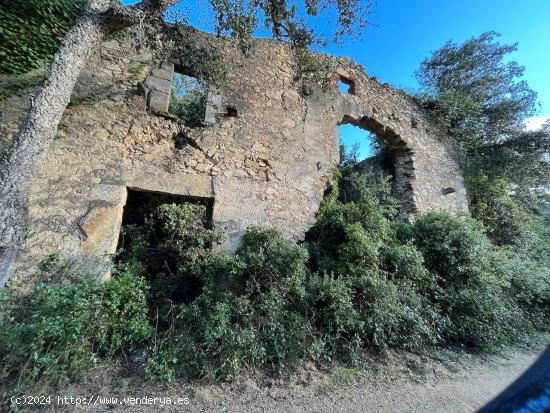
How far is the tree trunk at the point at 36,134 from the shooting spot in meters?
2.67

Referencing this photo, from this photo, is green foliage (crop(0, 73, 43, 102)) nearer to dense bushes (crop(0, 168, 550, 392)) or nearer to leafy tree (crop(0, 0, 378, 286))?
leafy tree (crop(0, 0, 378, 286))

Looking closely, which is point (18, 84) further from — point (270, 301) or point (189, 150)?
point (270, 301)

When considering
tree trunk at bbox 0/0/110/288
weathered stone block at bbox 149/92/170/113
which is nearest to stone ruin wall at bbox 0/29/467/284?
weathered stone block at bbox 149/92/170/113

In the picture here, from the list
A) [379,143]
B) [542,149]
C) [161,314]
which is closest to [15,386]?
[161,314]

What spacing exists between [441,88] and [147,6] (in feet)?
35.6

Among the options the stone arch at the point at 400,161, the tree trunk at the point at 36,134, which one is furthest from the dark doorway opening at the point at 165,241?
the stone arch at the point at 400,161

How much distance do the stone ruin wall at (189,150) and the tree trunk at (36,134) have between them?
0.89 metres

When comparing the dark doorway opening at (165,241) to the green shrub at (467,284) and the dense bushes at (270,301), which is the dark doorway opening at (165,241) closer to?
the dense bushes at (270,301)

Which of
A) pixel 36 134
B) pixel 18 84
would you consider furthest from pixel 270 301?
pixel 18 84

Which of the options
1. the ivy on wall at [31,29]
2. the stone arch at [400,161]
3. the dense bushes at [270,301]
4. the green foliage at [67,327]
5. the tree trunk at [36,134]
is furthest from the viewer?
the stone arch at [400,161]

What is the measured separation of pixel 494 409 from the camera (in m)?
0.53

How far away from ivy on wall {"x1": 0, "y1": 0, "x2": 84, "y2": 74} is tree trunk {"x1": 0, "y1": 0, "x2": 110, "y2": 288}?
3.11 ft

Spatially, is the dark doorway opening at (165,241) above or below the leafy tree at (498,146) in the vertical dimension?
below

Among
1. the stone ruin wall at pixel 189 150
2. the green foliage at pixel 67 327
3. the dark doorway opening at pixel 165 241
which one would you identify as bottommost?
the green foliage at pixel 67 327
